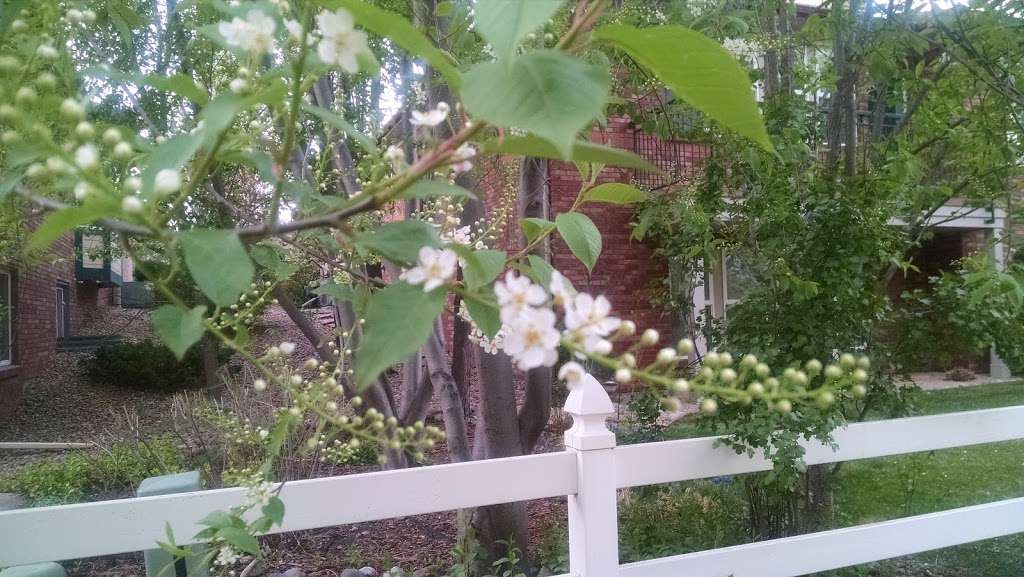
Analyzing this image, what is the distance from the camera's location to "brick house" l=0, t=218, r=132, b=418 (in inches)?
295

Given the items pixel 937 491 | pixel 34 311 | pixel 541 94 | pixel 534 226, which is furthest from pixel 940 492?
pixel 34 311

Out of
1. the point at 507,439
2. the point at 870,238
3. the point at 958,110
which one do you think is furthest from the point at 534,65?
the point at 958,110

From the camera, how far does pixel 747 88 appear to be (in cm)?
54

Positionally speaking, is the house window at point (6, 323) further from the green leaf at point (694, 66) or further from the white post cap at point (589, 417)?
the green leaf at point (694, 66)

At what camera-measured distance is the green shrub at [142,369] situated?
9.07 metres

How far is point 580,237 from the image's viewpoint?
863 millimetres

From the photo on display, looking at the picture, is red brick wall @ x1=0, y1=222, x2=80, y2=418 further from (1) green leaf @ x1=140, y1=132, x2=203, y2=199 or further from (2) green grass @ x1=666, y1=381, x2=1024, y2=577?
(1) green leaf @ x1=140, y1=132, x2=203, y2=199

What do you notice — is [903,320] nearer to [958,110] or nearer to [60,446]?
[958,110]

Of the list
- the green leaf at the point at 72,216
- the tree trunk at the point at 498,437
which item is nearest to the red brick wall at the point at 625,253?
the tree trunk at the point at 498,437

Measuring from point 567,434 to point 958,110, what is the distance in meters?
2.66

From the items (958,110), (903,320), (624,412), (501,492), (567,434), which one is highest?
(958,110)

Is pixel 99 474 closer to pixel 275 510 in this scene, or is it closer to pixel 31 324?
pixel 275 510

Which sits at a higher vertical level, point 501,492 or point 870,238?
point 870,238

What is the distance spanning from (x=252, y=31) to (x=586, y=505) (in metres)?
1.68
